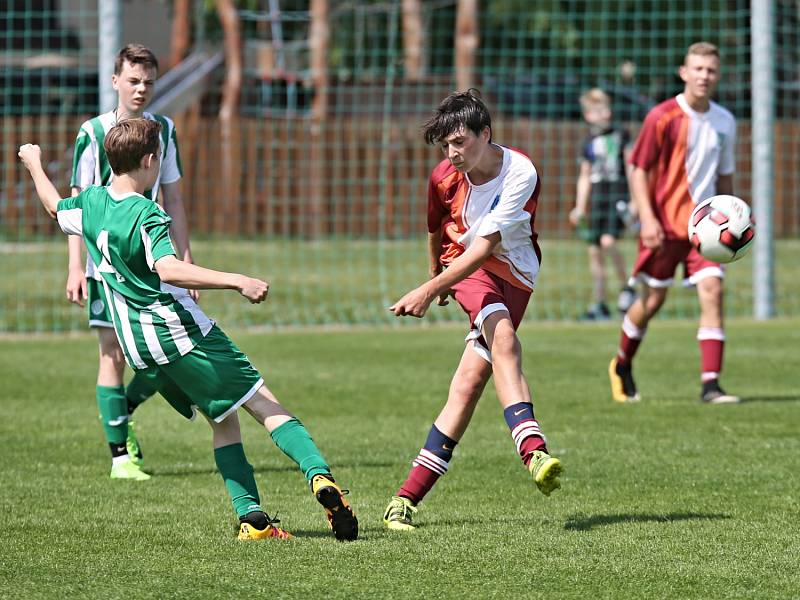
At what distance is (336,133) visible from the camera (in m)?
20.1

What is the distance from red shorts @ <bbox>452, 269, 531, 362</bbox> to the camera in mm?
5449

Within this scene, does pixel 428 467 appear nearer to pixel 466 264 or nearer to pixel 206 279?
pixel 466 264

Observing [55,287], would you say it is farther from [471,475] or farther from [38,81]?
[471,475]

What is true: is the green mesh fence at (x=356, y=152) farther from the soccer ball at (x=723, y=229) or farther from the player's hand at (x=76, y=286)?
the player's hand at (x=76, y=286)

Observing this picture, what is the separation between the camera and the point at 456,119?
5180 mm

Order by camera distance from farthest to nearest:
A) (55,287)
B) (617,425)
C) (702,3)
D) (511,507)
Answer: (702,3) < (55,287) < (617,425) < (511,507)

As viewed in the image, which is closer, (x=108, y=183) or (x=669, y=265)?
(x=108, y=183)

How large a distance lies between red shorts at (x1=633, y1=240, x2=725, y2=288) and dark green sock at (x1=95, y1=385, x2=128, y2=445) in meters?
3.40

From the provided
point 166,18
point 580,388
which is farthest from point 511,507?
point 166,18

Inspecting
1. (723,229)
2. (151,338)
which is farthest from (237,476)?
(723,229)

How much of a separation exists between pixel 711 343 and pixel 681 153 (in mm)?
1166

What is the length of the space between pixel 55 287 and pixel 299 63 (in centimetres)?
1699

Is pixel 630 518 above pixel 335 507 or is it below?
below

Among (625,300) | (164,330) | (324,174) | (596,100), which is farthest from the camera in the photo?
(324,174)
